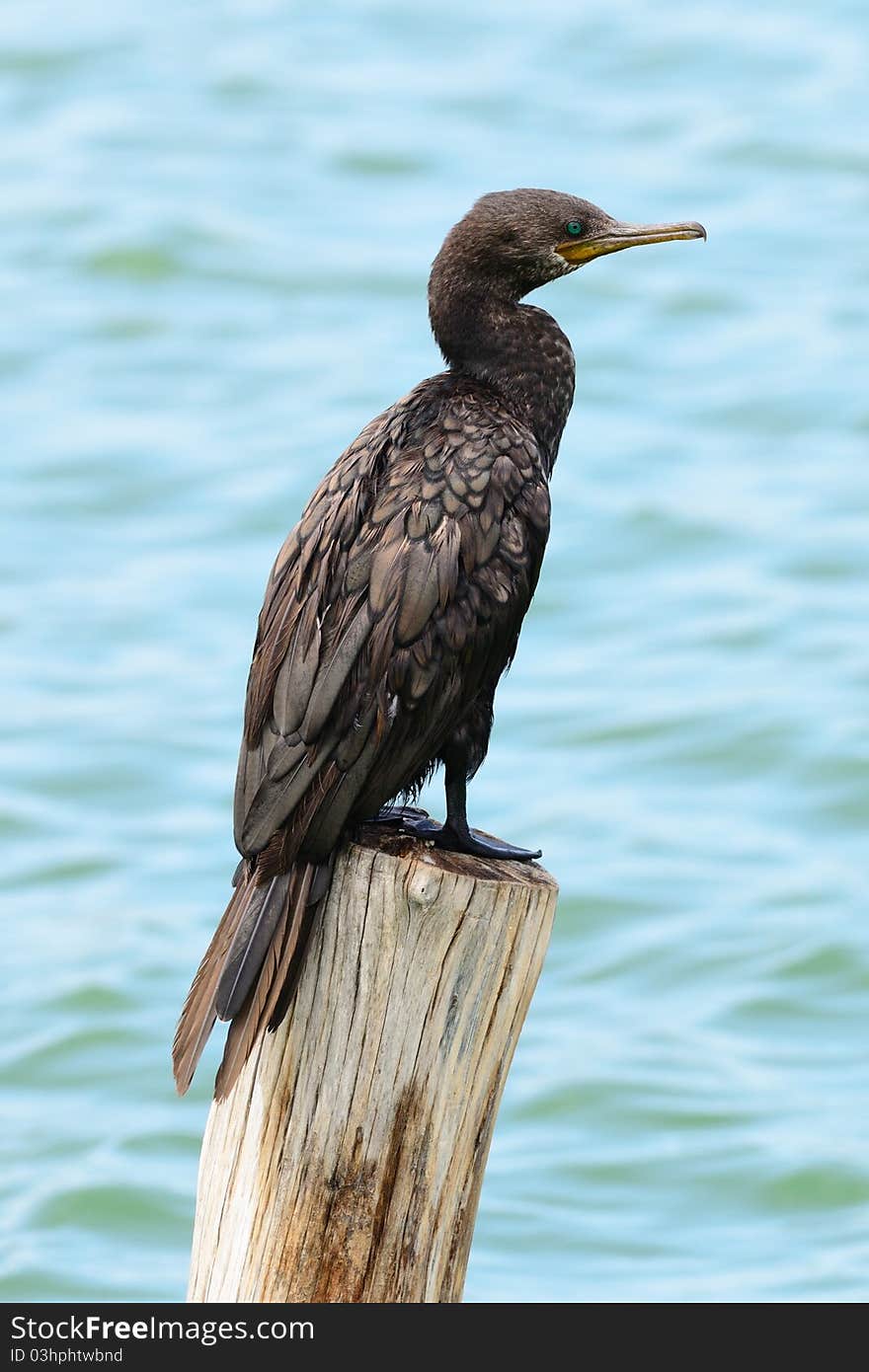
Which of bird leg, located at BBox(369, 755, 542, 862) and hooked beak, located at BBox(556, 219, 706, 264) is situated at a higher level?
hooked beak, located at BBox(556, 219, 706, 264)

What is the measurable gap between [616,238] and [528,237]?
11.4 inches

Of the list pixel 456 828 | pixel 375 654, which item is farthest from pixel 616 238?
pixel 456 828

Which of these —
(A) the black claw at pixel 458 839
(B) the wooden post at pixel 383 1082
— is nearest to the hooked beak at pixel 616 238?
(A) the black claw at pixel 458 839

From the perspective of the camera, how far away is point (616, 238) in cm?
530

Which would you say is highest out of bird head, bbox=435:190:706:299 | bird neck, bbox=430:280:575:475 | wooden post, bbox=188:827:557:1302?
bird head, bbox=435:190:706:299

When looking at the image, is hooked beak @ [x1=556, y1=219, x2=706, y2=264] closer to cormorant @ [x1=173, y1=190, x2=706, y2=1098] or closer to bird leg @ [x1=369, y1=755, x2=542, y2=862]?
cormorant @ [x1=173, y1=190, x2=706, y2=1098]

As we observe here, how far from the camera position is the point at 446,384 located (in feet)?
16.4

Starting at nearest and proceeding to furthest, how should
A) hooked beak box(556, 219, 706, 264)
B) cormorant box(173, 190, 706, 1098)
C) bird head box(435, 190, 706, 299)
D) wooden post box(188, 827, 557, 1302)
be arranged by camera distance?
wooden post box(188, 827, 557, 1302), cormorant box(173, 190, 706, 1098), bird head box(435, 190, 706, 299), hooked beak box(556, 219, 706, 264)

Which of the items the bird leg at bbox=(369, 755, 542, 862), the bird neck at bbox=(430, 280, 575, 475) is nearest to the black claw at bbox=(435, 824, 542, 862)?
the bird leg at bbox=(369, 755, 542, 862)

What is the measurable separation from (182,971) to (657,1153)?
219 centimetres

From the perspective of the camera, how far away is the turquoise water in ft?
28.1

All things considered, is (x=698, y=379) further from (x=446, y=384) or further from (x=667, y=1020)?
(x=446, y=384)

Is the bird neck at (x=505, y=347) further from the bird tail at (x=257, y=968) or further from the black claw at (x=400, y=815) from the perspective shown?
the bird tail at (x=257, y=968)

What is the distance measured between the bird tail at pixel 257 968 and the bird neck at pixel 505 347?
4.23ft
